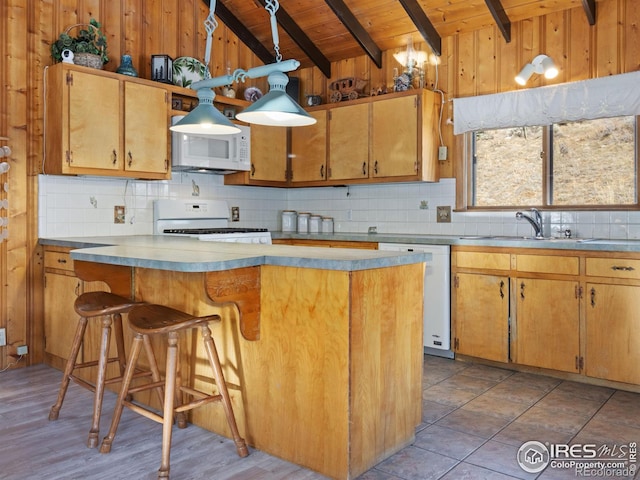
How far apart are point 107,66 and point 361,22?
6.95 ft

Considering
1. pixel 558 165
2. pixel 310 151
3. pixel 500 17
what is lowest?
pixel 558 165

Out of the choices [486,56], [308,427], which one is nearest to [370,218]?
[486,56]

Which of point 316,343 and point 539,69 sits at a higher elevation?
point 539,69

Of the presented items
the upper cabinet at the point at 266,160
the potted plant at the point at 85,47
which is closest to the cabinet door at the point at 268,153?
the upper cabinet at the point at 266,160

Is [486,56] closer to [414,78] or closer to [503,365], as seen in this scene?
[414,78]

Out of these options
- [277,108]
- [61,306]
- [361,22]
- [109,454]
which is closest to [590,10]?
[361,22]

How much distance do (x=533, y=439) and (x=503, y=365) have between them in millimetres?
1264

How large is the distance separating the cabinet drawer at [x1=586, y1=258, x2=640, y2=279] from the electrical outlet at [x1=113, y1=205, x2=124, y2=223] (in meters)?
3.37

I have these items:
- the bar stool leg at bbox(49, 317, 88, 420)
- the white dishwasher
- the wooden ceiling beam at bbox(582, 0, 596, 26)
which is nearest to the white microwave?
the white dishwasher

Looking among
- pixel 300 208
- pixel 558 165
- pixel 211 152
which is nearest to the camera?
pixel 558 165

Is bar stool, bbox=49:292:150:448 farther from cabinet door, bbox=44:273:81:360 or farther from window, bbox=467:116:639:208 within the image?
window, bbox=467:116:639:208

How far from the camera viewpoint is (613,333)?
10.8 ft

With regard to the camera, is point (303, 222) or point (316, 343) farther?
point (303, 222)

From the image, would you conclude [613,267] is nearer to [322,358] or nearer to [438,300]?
[438,300]
